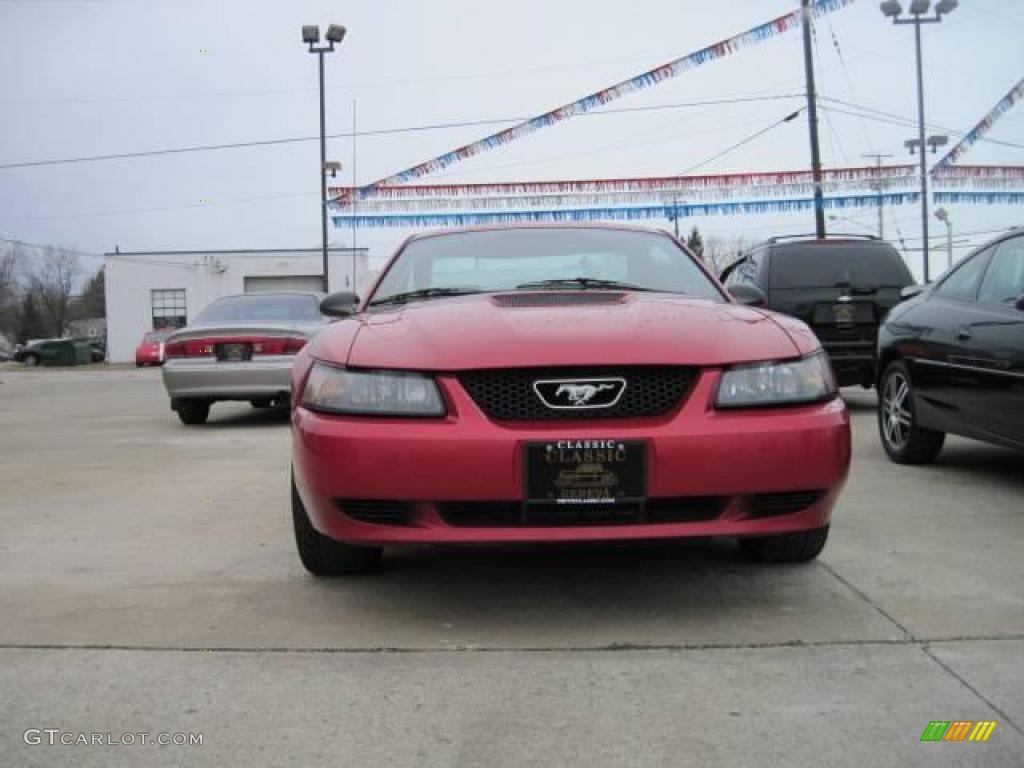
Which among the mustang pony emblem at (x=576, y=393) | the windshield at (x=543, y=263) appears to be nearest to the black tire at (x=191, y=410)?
the windshield at (x=543, y=263)

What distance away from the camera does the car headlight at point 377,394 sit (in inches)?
118

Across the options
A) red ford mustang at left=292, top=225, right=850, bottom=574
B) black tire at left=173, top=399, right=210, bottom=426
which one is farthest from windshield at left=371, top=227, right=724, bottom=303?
black tire at left=173, top=399, right=210, bottom=426

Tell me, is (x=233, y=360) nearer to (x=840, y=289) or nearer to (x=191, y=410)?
(x=191, y=410)

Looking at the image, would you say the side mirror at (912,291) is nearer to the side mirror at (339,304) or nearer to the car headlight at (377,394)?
the side mirror at (339,304)

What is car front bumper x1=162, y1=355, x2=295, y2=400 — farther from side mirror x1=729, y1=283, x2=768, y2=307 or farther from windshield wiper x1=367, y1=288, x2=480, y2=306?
side mirror x1=729, y1=283, x2=768, y2=307

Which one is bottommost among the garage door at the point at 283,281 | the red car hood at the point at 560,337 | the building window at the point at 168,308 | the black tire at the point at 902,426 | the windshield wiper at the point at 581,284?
the black tire at the point at 902,426

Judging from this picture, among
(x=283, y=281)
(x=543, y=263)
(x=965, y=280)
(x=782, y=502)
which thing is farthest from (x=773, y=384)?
(x=283, y=281)

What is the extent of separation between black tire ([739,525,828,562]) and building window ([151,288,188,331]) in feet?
150

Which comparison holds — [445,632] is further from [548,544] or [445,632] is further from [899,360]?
[899,360]

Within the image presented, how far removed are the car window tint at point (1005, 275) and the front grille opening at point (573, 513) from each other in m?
3.00

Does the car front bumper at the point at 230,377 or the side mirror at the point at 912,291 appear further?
the car front bumper at the point at 230,377

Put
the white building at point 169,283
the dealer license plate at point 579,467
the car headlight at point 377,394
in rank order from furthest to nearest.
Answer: the white building at point 169,283
the car headlight at point 377,394
the dealer license plate at point 579,467

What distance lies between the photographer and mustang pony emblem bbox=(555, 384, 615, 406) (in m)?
2.97

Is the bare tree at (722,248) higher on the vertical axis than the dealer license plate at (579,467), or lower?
higher
